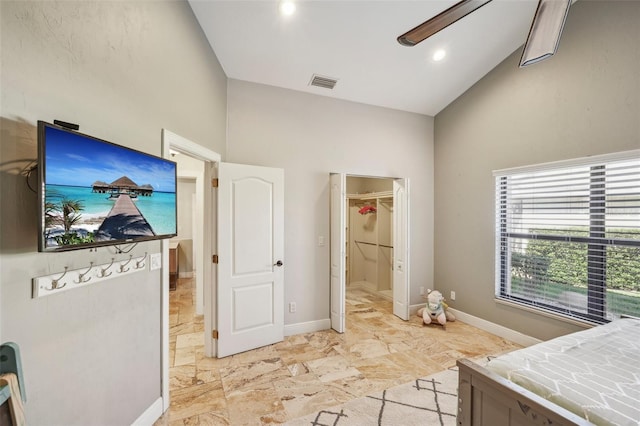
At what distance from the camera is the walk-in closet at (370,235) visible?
5.20 m

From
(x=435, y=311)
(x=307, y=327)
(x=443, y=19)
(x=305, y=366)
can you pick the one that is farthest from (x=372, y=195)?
(x=443, y=19)

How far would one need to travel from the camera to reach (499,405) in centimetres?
129

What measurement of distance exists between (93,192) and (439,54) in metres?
3.47

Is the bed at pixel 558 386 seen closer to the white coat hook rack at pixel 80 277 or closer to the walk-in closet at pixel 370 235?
the white coat hook rack at pixel 80 277

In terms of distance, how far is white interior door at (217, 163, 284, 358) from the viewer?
2871 millimetres

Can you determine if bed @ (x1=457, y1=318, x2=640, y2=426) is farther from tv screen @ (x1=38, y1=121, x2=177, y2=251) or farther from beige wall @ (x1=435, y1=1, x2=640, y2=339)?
tv screen @ (x1=38, y1=121, x2=177, y2=251)

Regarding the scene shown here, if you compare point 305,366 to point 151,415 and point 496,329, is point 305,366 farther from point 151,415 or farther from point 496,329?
point 496,329

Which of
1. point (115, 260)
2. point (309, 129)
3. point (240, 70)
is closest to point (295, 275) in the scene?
point (309, 129)

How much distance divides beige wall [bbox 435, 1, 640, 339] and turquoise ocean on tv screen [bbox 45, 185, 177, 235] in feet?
11.9

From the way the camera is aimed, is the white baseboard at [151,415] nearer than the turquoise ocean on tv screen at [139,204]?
No

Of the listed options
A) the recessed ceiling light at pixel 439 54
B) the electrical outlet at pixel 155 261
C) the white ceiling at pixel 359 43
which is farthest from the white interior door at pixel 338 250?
the electrical outlet at pixel 155 261

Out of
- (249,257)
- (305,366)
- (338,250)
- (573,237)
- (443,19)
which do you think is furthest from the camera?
(338,250)

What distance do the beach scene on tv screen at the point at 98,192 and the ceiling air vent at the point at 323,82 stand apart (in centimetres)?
220

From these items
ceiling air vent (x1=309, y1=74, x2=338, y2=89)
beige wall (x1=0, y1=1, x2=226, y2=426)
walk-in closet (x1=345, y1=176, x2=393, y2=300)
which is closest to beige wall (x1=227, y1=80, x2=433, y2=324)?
ceiling air vent (x1=309, y1=74, x2=338, y2=89)
